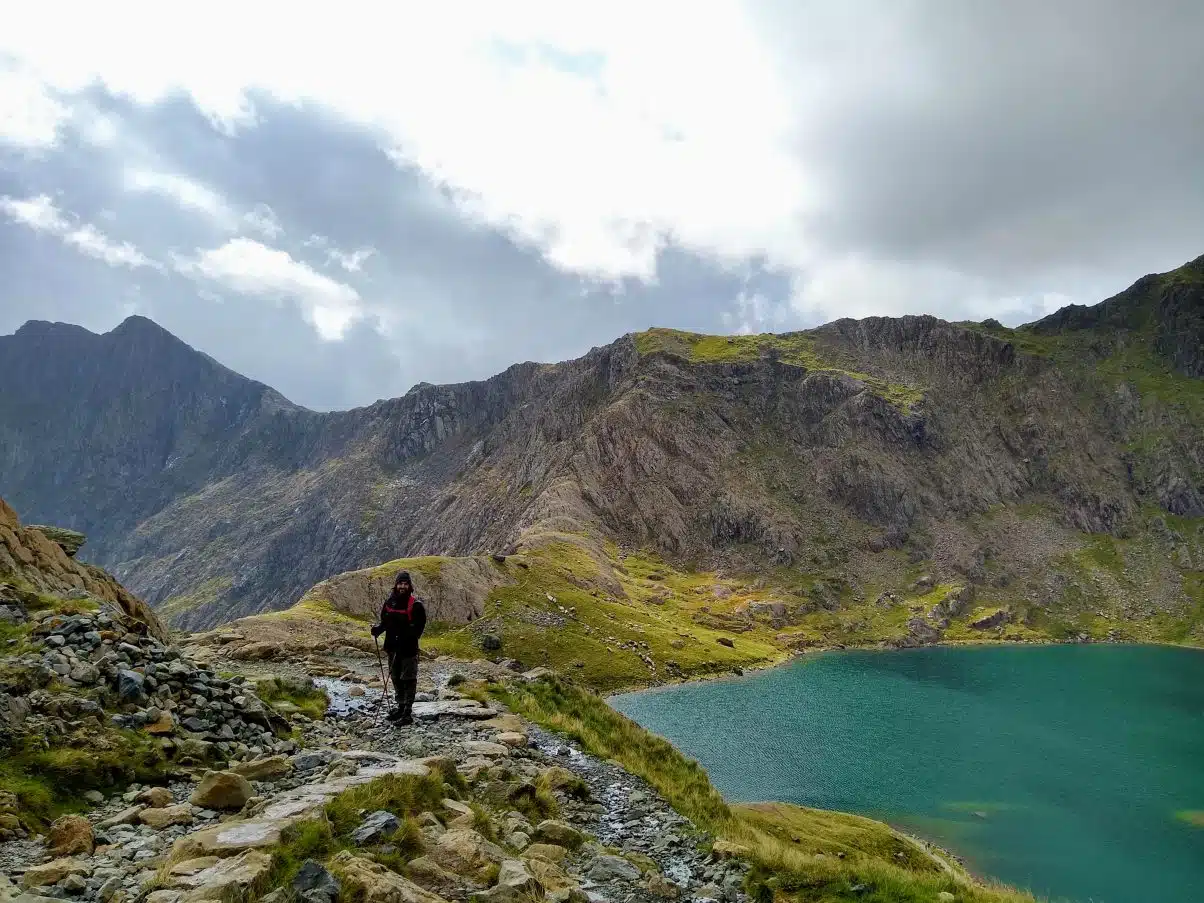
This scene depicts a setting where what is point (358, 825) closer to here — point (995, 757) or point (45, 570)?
point (45, 570)

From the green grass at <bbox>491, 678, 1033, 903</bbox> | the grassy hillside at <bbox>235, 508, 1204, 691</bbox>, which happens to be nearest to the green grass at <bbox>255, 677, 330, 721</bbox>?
the green grass at <bbox>491, 678, 1033, 903</bbox>

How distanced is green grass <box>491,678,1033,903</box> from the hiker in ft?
23.0

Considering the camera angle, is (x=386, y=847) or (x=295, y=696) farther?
(x=295, y=696)

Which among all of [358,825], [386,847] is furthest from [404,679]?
[386,847]

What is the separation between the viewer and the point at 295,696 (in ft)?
81.5

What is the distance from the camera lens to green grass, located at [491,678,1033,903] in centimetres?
1522

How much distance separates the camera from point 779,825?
125ft

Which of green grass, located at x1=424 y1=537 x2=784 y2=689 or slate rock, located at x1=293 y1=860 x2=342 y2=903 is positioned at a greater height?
slate rock, located at x1=293 y1=860 x2=342 y2=903

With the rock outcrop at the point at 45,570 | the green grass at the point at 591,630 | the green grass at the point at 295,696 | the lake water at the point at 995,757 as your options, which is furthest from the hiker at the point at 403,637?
the green grass at the point at 591,630

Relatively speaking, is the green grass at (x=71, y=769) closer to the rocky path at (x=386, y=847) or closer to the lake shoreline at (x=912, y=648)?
the rocky path at (x=386, y=847)

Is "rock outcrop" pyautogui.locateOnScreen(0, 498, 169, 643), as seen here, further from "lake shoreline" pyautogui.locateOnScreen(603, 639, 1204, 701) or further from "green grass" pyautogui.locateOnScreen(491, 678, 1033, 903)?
"lake shoreline" pyautogui.locateOnScreen(603, 639, 1204, 701)

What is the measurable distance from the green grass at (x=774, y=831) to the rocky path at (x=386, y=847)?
1344mm

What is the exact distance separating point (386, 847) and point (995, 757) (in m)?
91.5

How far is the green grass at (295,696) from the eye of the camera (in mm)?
22995
